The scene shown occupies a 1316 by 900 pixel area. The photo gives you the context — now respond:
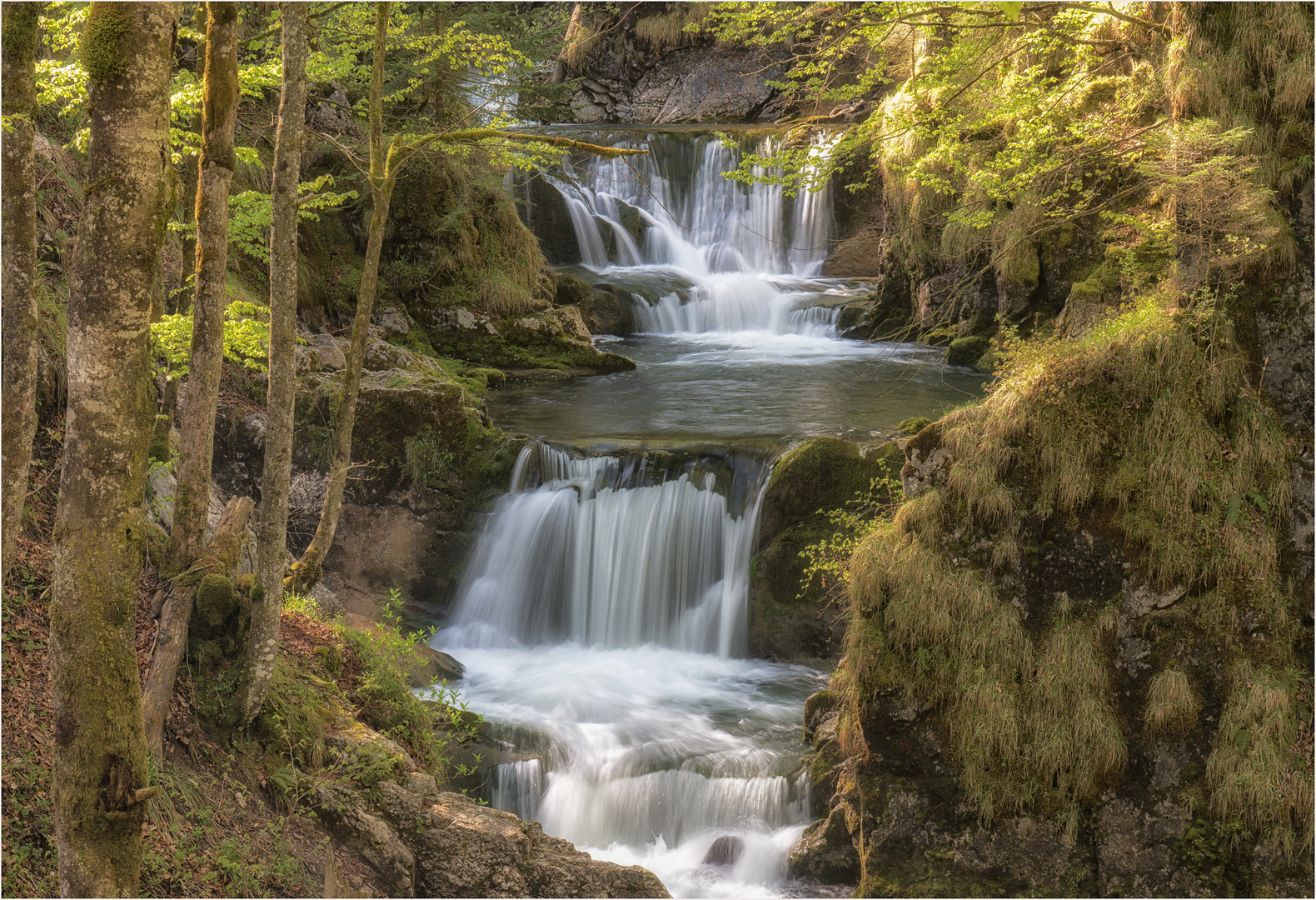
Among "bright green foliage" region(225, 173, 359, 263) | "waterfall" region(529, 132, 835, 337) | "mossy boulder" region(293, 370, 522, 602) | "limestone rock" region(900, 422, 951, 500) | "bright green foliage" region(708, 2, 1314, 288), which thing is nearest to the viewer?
"bright green foliage" region(708, 2, 1314, 288)

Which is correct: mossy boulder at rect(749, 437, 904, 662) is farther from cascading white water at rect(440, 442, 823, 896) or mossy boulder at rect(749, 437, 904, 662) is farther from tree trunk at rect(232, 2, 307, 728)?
tree trunk at rect(232, 2, 307, 728)

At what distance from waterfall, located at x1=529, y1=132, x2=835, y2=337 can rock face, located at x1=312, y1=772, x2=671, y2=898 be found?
Result: 1409 centimetres

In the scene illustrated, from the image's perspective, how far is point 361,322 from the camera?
661 cm

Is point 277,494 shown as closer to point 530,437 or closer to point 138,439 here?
point 138,439

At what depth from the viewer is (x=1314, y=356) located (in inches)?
219

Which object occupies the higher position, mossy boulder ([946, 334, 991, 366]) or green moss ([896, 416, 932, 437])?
mossy boulder ([946, 334, 991, 366])

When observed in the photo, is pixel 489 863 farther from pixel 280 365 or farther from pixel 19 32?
pixel 19 32

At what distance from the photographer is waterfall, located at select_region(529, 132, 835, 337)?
766 inches

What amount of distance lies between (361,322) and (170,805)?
3.48m

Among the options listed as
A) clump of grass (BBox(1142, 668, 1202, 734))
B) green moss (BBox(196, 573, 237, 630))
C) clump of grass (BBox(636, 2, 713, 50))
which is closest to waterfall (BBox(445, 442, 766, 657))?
clump of grass (BBox(1142, 668, 1202, 734))

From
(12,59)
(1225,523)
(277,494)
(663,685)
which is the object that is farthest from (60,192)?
(1225,523)

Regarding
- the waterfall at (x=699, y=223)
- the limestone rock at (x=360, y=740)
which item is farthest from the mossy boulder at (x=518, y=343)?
the limestone rock at (x=360, y=740)

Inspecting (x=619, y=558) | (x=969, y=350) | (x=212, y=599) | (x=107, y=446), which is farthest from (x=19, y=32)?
(x=969, y=350)

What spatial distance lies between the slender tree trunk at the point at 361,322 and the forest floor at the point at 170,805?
1.47m
